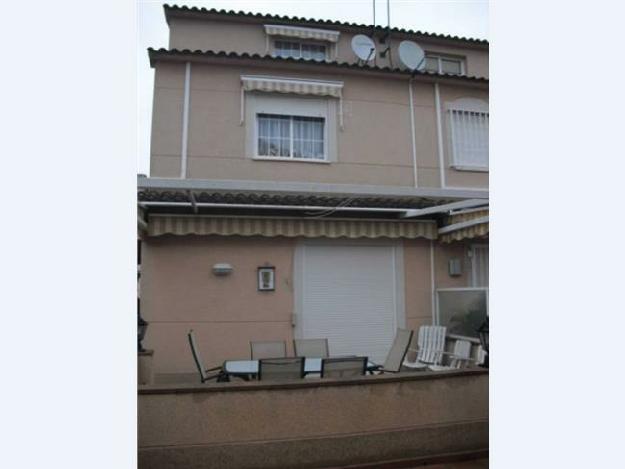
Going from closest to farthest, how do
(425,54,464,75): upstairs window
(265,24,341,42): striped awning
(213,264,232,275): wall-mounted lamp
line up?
(213,264,232,275): wall-mounted lamp, (265,24,341,42): striped awning, (425,54,464,75): upstairs window

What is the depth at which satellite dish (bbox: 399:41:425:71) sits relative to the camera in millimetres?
17322

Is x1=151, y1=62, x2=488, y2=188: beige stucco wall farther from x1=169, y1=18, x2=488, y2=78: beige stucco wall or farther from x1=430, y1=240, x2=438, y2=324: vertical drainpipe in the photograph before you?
x1=430, y1=240, x2=438, y2=324: vertical drainpipe

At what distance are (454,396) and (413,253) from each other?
28.2 feet

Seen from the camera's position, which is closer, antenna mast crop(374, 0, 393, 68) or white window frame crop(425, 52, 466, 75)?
antenna mast crop(374, 0, 393, 68)

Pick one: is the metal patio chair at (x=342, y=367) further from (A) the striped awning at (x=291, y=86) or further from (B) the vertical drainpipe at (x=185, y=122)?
(A) the striped awning at (x=291, y=86)

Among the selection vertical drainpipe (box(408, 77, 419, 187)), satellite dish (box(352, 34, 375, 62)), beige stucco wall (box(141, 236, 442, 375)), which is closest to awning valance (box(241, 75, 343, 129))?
satellite dish (box(352, 34, 375, 62))

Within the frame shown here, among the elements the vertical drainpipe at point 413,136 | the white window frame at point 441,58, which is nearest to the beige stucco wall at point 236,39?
the white window frame at point 441,58

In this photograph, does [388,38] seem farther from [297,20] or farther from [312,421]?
[312,421]

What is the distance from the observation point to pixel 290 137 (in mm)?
15969

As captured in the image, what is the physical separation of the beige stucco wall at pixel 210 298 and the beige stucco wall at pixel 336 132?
8.37ft

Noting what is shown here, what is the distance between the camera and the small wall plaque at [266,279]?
15102 millimetres

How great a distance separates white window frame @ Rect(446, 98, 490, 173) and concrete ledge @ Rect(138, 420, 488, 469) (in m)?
11.2
